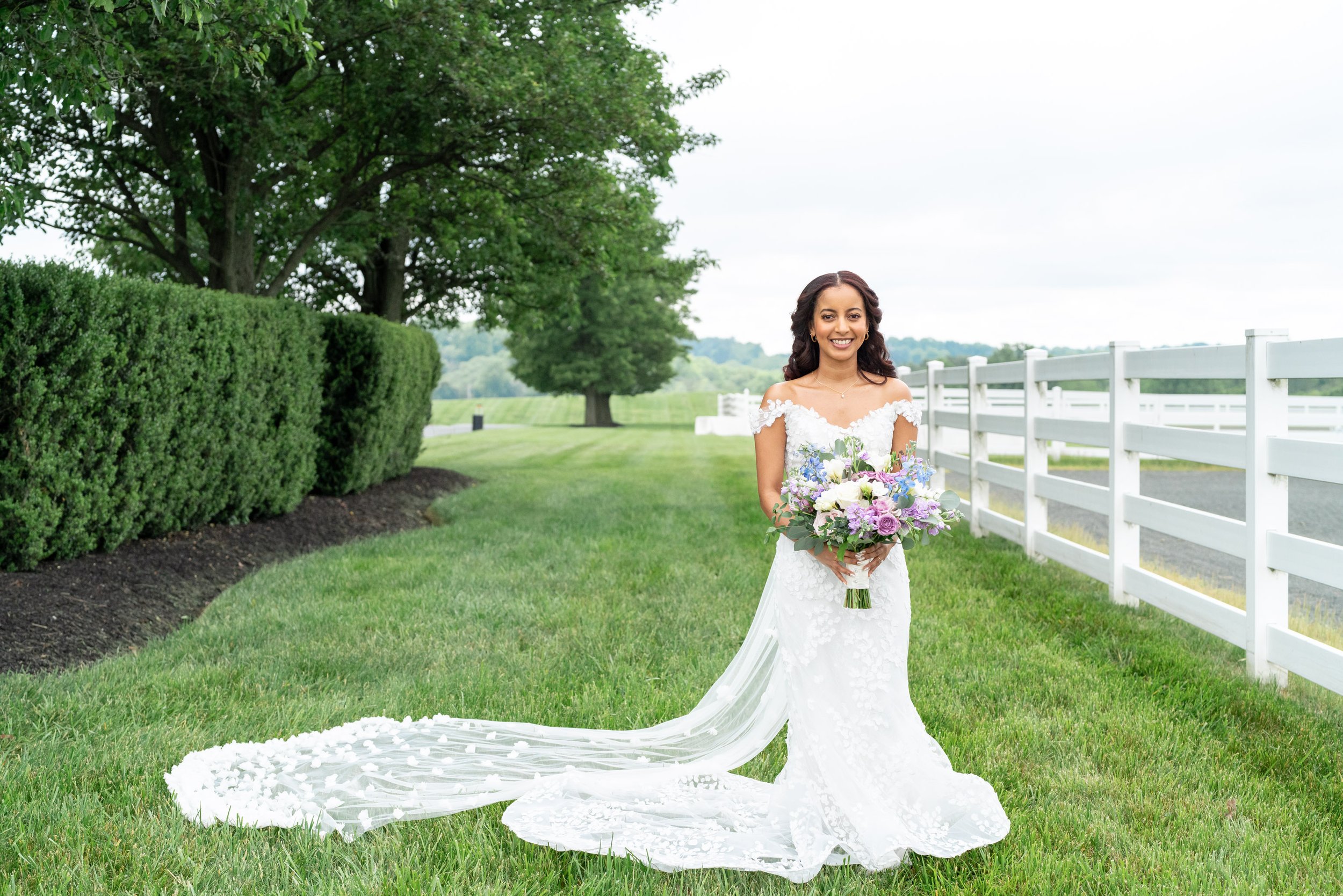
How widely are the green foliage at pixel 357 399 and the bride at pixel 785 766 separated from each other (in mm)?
8445

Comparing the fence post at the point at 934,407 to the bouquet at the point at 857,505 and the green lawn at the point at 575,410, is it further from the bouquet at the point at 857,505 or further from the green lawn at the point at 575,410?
the green lawn at the point at 575,410

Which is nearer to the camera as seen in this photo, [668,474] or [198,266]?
[198,266]

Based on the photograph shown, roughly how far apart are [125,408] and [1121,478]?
300 inches

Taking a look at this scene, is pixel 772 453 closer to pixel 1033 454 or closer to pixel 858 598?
pixel 858 598

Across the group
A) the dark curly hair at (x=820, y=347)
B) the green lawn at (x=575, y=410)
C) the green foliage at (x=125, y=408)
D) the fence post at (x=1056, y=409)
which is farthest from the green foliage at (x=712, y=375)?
the dark curly hair at (x=820, y=347)

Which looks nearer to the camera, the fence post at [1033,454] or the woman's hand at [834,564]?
the woman's hand at [834,564]

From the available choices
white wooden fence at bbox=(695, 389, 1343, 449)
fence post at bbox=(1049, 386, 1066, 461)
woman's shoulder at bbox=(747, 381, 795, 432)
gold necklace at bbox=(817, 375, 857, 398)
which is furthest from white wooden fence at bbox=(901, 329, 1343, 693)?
fence post at bbox=(1049, 386, 1066, 461)

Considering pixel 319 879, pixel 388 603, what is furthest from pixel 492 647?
pixel 319 879

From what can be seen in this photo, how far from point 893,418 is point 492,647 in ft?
10.7

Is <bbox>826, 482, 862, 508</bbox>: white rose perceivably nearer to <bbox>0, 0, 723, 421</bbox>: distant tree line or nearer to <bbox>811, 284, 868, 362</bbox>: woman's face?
<bbox>811, 284, 868, 362</bbox>: woman's face

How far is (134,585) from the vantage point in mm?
6992

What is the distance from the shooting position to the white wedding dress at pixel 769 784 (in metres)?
3.35

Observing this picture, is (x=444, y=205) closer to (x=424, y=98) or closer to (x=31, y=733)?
(x=424, y=98)

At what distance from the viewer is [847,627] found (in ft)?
11.6
